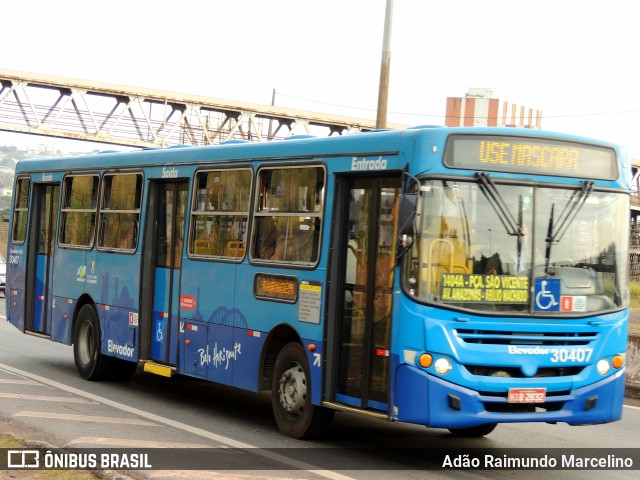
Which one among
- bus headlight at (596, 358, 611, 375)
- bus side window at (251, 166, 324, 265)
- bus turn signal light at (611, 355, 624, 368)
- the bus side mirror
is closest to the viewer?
the bus side mirror

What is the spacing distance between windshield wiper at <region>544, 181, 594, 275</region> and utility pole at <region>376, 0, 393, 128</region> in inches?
400

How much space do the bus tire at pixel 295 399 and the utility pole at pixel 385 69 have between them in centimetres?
932

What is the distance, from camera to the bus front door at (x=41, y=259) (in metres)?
17.5

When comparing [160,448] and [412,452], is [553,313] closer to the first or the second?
[412,452]

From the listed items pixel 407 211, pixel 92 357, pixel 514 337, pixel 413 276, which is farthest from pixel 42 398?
pixel 514 337

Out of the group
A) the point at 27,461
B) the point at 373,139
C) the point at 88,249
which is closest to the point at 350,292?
the point at 373,139

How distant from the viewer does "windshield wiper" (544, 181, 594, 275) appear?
10070 millimetres

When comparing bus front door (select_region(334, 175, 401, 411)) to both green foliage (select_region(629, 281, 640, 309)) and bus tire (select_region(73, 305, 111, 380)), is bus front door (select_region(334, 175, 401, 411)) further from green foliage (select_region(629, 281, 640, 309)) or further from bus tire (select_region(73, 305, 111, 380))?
green foliage (select_region(629, 281, 640, 309))

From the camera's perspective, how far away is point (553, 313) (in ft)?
32.8

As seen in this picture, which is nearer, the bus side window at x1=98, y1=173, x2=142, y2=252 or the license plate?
the license plate

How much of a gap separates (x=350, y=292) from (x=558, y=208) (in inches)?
80.2

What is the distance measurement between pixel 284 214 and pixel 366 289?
1.64 meters

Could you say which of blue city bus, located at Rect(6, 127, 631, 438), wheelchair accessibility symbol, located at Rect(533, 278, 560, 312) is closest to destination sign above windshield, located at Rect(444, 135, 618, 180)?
blue city bus, located at Rect(6, 127, 631, 438)

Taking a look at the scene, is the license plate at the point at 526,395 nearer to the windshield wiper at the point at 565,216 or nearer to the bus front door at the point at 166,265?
the windshield wiper at the point at 565,216
